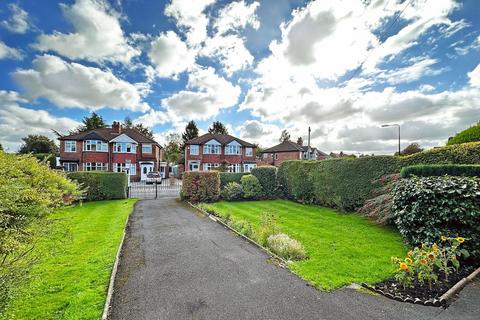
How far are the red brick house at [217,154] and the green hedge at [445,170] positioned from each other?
32972mm

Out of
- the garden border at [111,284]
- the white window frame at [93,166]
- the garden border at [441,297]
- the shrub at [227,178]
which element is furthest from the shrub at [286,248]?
the white window frame at [93,166]

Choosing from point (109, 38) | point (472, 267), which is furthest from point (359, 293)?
point (109, 38)

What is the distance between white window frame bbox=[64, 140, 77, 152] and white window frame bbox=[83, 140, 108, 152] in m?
1.71

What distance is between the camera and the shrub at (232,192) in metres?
17.2

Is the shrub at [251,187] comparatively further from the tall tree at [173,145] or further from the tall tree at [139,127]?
the tall tree at [139,127]

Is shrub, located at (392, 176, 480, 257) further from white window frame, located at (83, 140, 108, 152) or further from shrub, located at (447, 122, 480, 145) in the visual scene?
white window frame, located at (83, 140, 108, 152)

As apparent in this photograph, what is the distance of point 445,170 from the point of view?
7516 millimetres

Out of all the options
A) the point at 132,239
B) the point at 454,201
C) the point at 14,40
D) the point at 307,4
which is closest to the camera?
the point at 454,201

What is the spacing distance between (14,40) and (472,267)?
16237mm

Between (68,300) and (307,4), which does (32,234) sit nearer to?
(68,300)

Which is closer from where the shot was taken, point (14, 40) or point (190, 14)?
point (14, 40)

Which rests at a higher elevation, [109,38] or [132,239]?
[109,38]

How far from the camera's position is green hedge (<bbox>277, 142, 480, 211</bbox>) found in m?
8.49

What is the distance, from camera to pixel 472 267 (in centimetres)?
504
